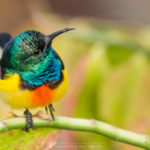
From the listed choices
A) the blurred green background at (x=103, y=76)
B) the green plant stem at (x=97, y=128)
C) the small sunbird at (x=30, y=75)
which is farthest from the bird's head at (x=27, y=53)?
the green plant stem at (x=97, y=128)

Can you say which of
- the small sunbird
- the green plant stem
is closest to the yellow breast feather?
the small sunbird

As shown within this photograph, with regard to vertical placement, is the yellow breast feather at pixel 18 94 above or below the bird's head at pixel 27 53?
below

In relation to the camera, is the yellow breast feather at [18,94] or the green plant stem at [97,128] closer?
the green plant stem at [97,128]

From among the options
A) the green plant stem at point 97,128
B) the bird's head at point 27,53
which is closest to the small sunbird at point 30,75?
the bird's head at point 27,53

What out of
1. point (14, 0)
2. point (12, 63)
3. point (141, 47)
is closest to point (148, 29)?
point (141, 47)

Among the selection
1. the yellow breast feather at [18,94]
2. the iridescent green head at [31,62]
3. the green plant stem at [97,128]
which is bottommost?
the green plant stem at [97,128]

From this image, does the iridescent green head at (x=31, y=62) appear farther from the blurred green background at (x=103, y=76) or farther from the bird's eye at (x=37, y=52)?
the blurred green background at (x=103, y=76)

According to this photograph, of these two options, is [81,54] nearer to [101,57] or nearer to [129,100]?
[101,57]

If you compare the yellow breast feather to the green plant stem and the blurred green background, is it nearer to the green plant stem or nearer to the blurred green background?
the blurred green background
